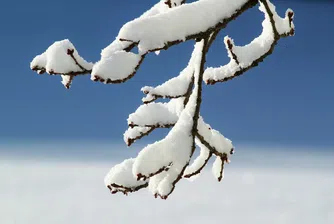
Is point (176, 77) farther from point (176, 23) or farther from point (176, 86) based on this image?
point (176, 23)

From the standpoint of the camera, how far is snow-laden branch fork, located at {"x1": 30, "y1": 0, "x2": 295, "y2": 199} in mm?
2410

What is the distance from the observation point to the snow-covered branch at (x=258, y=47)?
291 cm

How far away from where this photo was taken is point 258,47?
116 inches

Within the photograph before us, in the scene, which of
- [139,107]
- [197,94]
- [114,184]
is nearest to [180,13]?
[197,94]

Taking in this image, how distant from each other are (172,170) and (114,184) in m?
0.40

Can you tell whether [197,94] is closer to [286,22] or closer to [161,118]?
[161,118]

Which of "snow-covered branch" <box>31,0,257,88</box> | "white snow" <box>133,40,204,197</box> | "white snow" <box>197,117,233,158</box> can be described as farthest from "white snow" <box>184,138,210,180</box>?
"snow-covered branch" <box>31,0,257,88</box>

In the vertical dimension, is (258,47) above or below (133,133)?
above

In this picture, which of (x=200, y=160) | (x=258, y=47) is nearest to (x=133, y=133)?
(x=200, y=160)

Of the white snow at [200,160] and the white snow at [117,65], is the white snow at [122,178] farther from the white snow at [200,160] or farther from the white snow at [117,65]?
the white snow at [117,65]

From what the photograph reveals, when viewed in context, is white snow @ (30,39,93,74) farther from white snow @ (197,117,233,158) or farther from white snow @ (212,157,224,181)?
white snow @ (212,157,224,181)

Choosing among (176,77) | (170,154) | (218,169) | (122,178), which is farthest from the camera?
(176,77)

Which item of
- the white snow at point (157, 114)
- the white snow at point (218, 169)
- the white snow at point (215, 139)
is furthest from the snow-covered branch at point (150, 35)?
the white snow at point (218, 169)

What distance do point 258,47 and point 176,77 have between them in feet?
1.59
